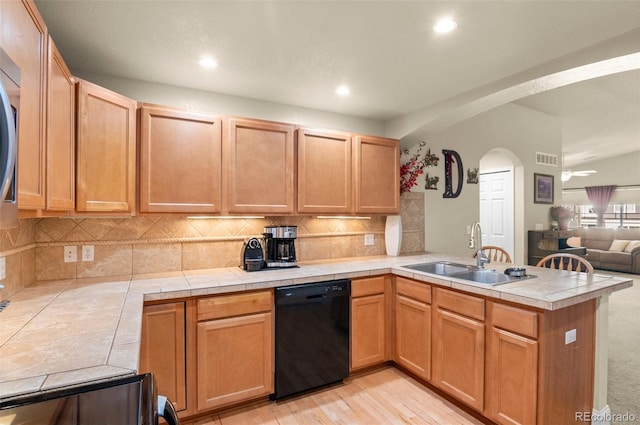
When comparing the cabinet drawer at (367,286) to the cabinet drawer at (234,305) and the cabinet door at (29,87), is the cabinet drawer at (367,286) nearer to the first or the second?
the cabinet drawer at (234,305)

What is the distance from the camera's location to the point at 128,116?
7.14ft

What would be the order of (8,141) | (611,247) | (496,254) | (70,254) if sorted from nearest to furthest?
1. (8,141)
2. (70,254)
3. (496,254)
4. (611,247)

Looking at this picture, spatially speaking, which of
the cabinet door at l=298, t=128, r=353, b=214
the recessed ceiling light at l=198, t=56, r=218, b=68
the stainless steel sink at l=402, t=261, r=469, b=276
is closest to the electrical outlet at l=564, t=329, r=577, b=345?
the stainless steel sink at l=402, t=261, r=469, b=276

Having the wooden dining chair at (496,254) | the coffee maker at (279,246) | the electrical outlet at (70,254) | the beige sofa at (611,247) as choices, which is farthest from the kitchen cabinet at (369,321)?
the beige sofa at (611,247)

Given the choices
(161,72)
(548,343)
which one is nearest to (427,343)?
(548,343)

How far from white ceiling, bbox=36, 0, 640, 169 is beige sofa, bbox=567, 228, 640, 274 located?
6.62 meters

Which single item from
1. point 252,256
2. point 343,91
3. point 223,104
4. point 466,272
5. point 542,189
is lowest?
point 466,272

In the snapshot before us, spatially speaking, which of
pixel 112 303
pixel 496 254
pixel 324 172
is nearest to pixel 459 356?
pixel 496 254

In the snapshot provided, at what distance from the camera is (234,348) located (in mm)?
2197

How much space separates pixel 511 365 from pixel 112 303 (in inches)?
91.4

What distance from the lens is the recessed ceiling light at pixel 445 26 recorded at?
5.90 feet

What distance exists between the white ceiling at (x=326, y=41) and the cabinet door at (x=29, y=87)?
52cm

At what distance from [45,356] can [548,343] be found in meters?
2.32

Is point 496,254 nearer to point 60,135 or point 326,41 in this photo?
point 326,41
